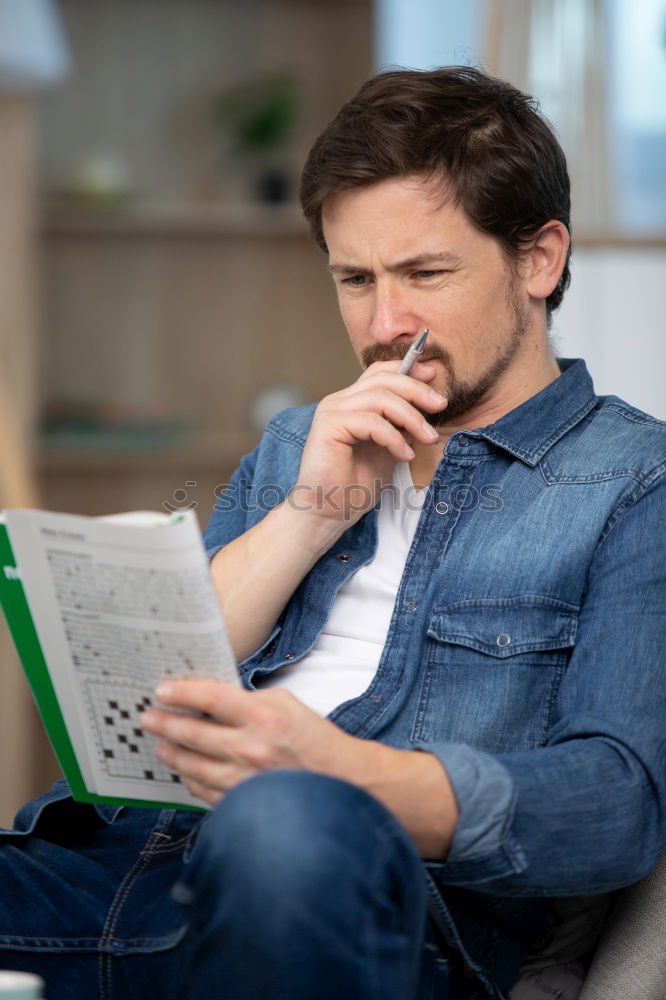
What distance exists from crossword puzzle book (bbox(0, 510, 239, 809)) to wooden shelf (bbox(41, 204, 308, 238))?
2097 mm

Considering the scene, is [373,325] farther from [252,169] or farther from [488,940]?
[252,169]

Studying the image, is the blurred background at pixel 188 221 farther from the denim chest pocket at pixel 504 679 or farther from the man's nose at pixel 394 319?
the denim chest pocket at pixel 504 679

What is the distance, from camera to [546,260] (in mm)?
1426

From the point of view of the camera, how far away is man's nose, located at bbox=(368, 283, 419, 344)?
132 cm

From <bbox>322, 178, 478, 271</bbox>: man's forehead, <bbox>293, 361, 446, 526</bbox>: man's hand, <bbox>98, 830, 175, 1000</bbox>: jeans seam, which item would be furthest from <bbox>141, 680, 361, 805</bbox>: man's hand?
<bbox>322, 178, 478, 271</bbox>: man's forehead

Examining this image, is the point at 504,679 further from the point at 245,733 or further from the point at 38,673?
the point at 38,673

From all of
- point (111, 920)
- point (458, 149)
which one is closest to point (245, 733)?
point (111, 920)

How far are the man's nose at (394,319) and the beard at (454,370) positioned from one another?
0.01 meters

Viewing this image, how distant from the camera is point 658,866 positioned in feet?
3.72

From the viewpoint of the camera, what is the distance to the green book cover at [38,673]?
1.00 meters

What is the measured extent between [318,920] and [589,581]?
49 centimetres

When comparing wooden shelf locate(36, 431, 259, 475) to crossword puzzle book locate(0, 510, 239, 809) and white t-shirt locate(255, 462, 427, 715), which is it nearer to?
white t-shirt locate(255, 462, 427, 715)

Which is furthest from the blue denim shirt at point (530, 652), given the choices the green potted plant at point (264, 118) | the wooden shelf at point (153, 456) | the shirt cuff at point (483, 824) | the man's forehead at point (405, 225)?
the green potted plant at point (264, 118)

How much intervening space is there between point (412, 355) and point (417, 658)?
34cm
